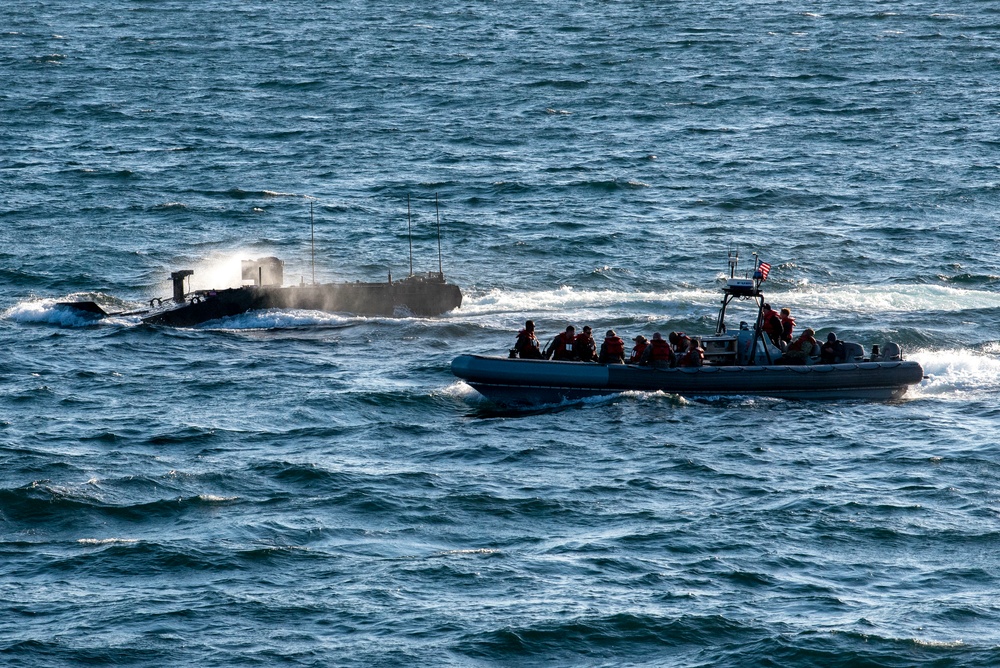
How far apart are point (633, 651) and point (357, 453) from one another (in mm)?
8488

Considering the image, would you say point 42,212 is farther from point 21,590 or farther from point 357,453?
point 21,590

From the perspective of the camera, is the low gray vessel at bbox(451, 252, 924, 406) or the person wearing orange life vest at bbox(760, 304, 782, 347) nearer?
the low gray vessel at bbox(451, 252, 924, 406)

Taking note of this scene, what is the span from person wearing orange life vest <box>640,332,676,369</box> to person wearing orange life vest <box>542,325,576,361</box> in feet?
4.79

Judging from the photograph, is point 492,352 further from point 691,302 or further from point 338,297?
point 691,302

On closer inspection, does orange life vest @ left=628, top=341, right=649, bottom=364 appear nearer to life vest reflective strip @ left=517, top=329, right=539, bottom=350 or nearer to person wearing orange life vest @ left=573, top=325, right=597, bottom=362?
person wearing orange life vest @ left=573, top=325, right=597, bottom=362

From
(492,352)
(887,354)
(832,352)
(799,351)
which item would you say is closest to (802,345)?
(799,351)

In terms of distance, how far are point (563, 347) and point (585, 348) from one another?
0.42 m

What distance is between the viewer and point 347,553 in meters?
20.6

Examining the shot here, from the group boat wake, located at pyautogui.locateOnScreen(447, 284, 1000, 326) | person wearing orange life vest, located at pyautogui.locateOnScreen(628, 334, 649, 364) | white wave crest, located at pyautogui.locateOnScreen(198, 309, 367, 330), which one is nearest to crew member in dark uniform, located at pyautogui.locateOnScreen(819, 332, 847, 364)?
person wearing orange life vest, located at pyautogui.locateOnScreen(628, 334, 649, 364)

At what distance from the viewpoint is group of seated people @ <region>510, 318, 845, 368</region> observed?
91.7 ft

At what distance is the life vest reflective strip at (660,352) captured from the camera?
27844 mm

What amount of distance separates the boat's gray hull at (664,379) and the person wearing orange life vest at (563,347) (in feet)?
2.49

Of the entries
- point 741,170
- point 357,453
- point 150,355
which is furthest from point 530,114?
point 357,453

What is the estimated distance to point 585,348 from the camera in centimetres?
2836
